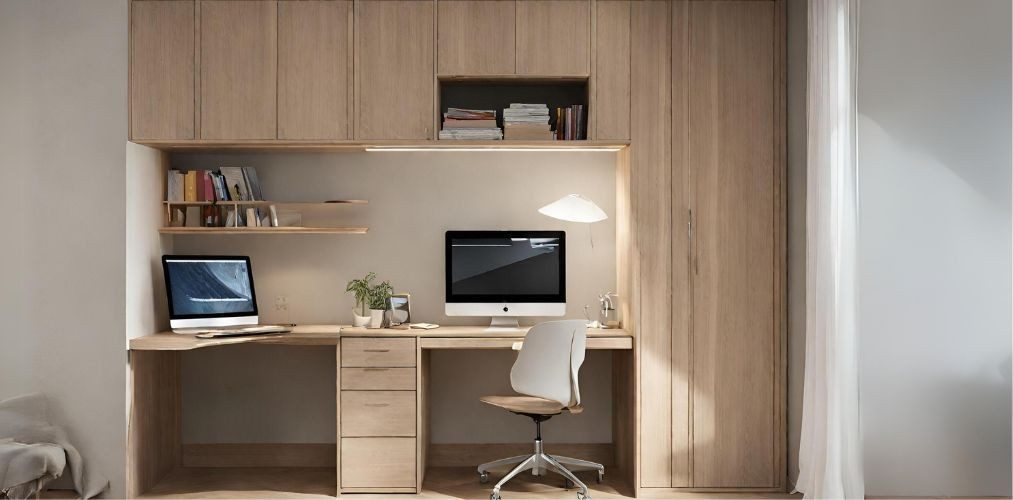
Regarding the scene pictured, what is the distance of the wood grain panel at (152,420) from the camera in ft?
12.4

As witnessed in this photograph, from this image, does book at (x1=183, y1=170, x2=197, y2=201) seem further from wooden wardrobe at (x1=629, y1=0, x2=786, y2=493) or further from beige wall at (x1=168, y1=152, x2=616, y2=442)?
wooden wardrobe at (x1=629, y1=0, x2=786, y2=493)

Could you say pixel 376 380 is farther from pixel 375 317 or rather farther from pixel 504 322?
pixel 504 322

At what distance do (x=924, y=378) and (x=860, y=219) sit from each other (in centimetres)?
74

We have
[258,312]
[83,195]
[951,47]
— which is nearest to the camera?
[951,47]

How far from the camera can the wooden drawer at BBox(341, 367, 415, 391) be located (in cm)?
381

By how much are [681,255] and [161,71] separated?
2.78 metres

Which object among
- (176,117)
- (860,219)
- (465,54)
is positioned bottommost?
(860,219)

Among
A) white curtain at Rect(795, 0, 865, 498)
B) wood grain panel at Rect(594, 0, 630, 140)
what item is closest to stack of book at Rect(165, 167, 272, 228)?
wood grain panel at Rect(594, 0, 630, 140)

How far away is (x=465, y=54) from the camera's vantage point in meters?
3.85

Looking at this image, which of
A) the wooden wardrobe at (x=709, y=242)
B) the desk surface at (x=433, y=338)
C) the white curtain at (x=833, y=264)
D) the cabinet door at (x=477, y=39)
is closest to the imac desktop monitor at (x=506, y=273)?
the desk surface at (x=433, y=338)

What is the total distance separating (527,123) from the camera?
394cm

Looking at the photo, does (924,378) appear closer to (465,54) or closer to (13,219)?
(465,54)

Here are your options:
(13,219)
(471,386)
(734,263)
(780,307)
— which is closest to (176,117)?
(13,219)

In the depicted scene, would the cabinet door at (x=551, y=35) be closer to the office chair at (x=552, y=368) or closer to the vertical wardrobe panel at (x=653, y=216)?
the vertical wardrobe panel at (x=653, y=216)
